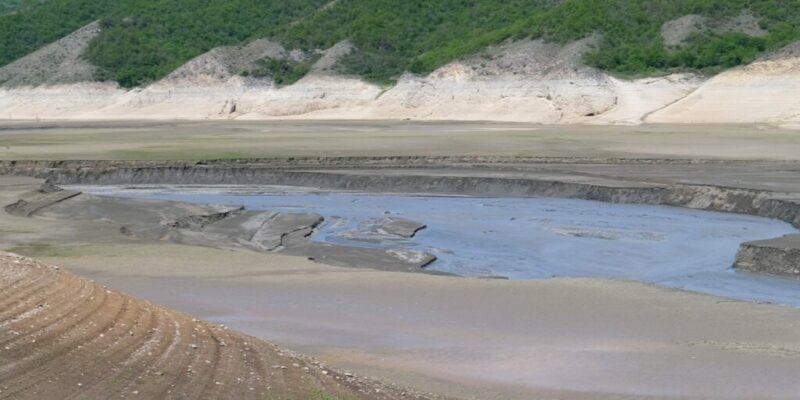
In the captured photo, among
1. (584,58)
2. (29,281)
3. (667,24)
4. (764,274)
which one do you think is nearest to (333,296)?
(29,281)

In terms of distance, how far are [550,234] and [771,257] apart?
637 centimetres

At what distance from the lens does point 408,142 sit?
51.2 metres

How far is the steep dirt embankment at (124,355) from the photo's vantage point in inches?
372

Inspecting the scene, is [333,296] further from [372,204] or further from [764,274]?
[372,204]

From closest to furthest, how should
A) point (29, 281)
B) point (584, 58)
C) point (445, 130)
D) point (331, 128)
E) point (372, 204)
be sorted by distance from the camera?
point (29, 281) → point (372, 204) → point (445, 130) → point (331, 128) → point (584, 58)

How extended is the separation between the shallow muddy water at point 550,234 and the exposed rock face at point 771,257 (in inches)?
12.9

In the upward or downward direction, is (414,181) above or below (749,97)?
below

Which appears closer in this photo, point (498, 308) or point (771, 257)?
point (498, 308)

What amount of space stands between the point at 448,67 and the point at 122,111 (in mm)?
26566

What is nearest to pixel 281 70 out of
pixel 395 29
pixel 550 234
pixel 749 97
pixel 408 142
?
pixel 395 29

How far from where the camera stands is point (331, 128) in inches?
2638

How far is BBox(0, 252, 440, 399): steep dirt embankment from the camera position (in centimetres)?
945

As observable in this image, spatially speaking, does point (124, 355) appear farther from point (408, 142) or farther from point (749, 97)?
point (749, 97)

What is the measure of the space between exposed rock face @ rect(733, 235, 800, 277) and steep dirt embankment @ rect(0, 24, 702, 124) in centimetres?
4452
